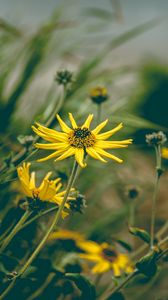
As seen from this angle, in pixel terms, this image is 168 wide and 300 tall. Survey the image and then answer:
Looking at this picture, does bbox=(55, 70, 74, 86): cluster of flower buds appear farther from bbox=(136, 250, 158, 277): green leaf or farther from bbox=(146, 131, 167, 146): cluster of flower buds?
bbox=(136, 250, 158, 277): green leaf

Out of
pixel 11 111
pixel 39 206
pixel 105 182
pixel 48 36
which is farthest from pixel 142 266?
pixel 48 36

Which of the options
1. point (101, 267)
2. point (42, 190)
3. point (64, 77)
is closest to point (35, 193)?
point (42, 190)

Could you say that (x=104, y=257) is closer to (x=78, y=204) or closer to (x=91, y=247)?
(x=91, y=247)

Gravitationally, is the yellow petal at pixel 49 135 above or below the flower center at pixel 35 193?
above

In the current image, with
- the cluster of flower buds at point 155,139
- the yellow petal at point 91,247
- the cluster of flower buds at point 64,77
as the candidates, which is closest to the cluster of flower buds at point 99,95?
the cluster of flower buds at point 64,77

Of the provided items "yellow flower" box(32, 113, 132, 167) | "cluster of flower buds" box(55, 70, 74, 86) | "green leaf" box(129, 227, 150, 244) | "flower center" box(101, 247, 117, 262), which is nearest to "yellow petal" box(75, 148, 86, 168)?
"yellow flower" box(32, 113, 132, 167)

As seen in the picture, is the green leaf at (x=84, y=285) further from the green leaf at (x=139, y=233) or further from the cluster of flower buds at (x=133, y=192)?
the cluster of flower buds at (x=133, y=192)
